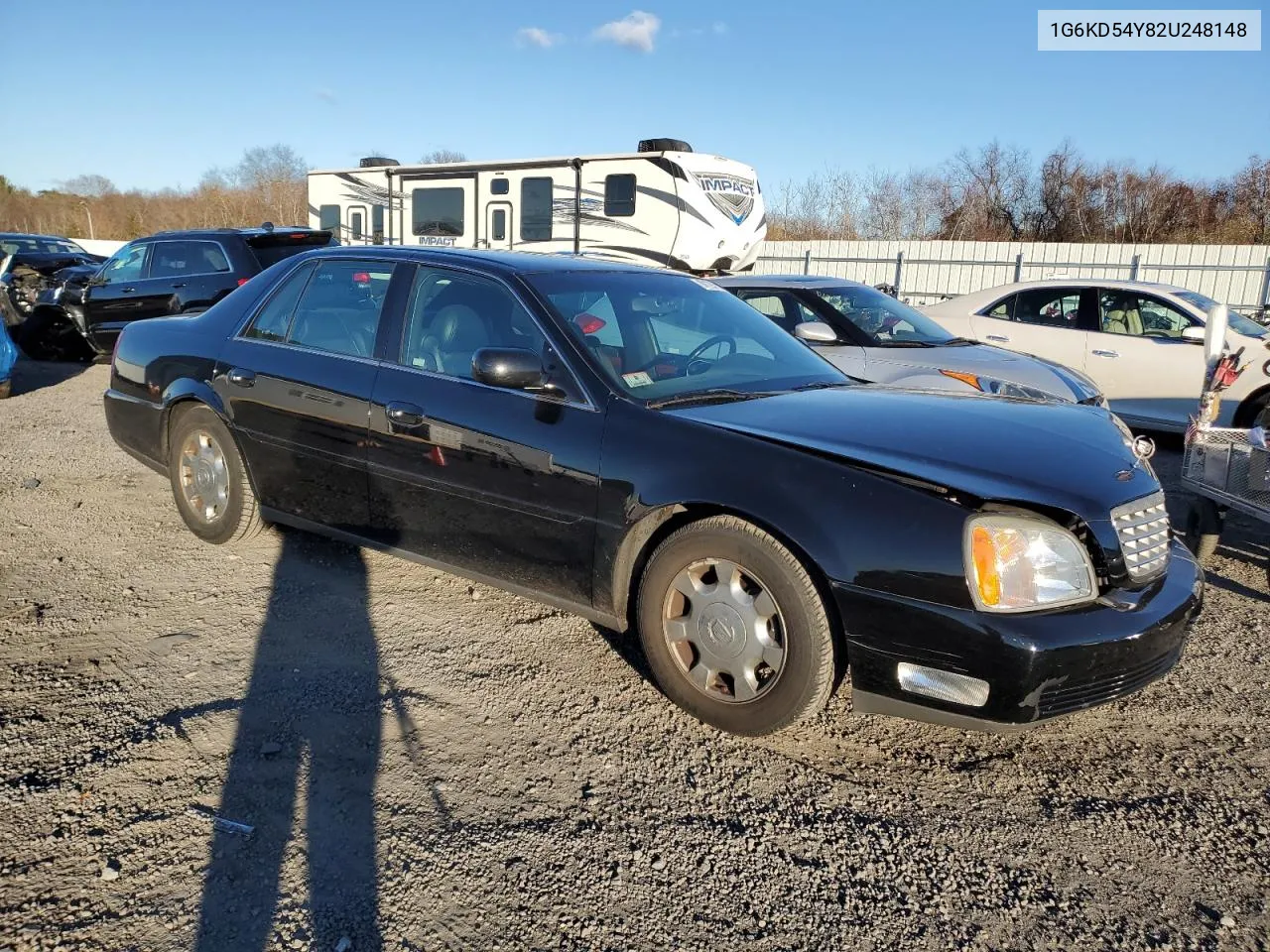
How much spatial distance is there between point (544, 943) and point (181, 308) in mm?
9525

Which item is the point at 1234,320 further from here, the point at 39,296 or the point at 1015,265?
the point at 39,296

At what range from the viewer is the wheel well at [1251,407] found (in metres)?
7.64

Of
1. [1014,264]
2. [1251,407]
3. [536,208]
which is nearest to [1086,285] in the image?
[1251,407]

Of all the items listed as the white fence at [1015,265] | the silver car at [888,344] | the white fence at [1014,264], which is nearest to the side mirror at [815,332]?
the silver car at [888,344]

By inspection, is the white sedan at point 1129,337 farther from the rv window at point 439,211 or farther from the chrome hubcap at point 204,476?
the rv window at point 439,211

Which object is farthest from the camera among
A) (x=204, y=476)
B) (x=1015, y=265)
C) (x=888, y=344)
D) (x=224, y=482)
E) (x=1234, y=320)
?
(x=1015, y=265)

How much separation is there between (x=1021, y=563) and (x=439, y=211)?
14.6 m

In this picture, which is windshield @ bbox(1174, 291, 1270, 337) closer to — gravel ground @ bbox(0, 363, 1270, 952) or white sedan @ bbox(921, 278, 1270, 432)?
white sedan @ bbox(921, 278, 1270, 432)

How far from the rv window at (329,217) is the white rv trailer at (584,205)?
605mm

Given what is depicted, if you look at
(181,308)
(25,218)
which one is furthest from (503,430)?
(25,218)

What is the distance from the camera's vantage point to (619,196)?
13867mm

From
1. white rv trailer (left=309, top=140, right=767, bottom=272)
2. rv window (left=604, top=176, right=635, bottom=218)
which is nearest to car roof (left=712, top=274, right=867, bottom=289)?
white rv trailer (left=309, top=140, right=767, bottom=272)

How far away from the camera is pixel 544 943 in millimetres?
2055

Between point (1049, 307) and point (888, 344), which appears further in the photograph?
point (1049, 307)
